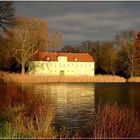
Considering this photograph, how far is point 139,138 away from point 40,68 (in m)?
59.0

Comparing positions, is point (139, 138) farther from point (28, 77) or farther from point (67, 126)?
point (28, 77)

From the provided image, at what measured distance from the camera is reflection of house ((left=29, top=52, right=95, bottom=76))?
74.1 m

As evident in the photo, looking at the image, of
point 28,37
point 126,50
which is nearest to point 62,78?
point 28,37

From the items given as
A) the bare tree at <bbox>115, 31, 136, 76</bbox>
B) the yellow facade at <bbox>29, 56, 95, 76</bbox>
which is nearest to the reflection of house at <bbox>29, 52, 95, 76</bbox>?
the yellow facade at <bbox>29, 56, 95, 76</bbox>

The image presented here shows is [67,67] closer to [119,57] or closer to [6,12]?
[119,57]

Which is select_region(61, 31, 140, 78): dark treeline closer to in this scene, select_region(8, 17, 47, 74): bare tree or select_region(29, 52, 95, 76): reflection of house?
select_region(29, 52, 95, 76): reflection of house

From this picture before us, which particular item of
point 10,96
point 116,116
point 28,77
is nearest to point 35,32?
point 28,77

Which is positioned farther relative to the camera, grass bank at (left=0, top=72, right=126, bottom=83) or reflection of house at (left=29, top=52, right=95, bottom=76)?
reflection of house at (left=29, top=52, right=95, bottom=76)

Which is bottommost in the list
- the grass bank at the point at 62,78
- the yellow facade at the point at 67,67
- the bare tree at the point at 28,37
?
the grass bank at the point at 62,78

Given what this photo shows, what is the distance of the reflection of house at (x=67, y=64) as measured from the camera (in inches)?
2918

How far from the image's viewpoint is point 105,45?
74.5 m

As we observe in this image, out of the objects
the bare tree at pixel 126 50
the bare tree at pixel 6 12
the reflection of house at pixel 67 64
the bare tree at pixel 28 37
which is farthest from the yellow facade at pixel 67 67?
the bare tree at pixel 6 12

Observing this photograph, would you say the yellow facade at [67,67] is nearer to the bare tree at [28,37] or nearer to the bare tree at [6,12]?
the bare tree at [28,37]

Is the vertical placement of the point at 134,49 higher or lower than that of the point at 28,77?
higher
